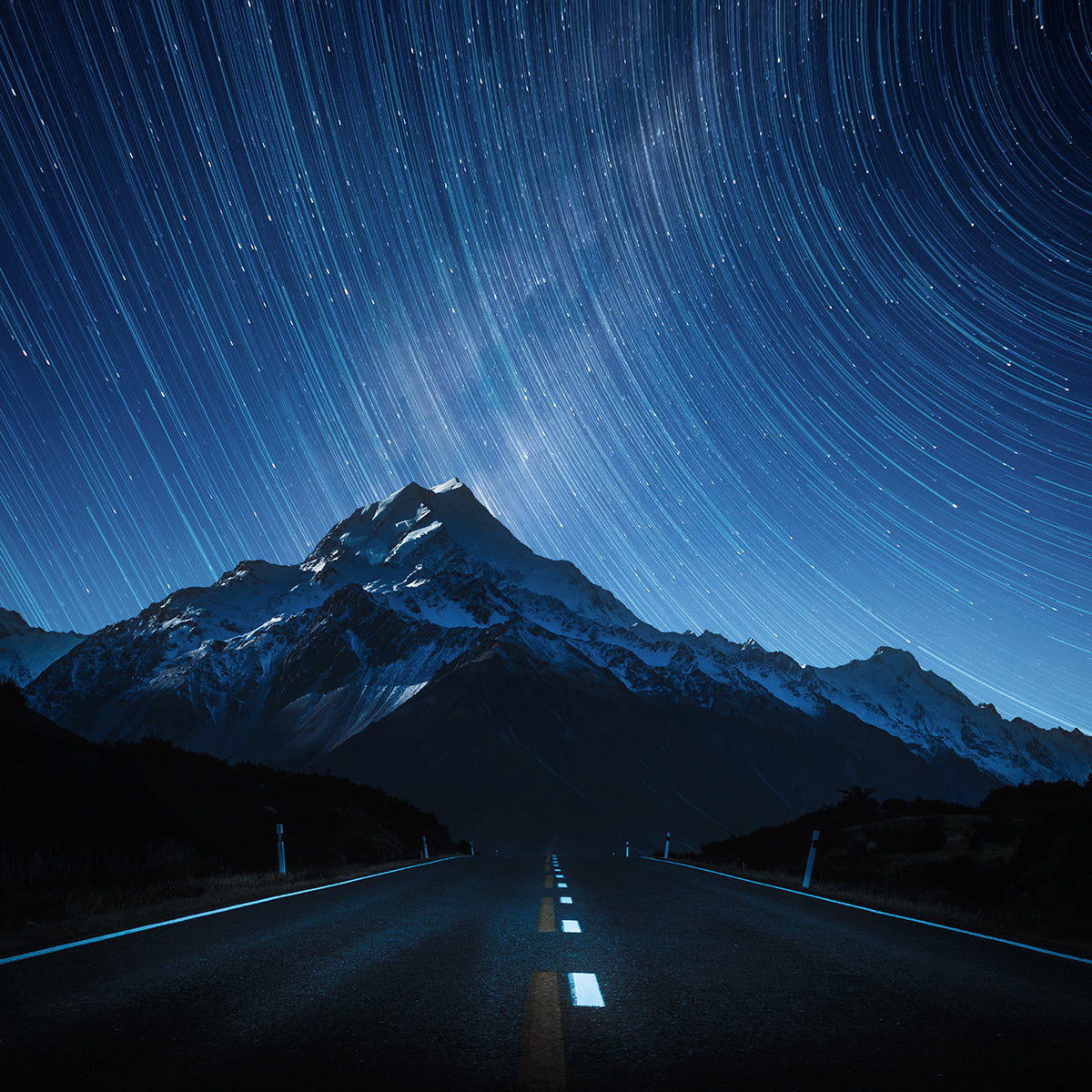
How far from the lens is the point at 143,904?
1079 cm

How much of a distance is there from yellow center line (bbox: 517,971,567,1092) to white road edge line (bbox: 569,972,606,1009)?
0.13 m

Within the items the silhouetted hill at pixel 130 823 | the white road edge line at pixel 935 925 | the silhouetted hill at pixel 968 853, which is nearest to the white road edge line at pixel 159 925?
the silhouetted hill at pixel 130 823

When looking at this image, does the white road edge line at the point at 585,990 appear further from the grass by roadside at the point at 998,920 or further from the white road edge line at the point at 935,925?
the grass by roadside at the point at 998,920

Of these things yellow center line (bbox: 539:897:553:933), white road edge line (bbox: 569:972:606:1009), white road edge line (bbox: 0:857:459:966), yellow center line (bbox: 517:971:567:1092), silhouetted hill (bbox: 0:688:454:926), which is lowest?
yellow center line (bbox: 517:971:567:1092)

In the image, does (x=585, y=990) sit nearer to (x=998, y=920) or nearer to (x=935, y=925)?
(x=935, y=925)

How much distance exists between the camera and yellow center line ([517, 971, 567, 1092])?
3.62 metres

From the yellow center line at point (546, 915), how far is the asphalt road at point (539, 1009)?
8 centimetres

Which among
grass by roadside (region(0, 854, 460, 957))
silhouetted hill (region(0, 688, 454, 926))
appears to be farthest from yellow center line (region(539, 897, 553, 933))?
silhouetted hill (region(0, 688, 454, 926))

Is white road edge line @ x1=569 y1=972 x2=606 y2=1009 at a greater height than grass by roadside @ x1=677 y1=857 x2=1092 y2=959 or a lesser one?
greater

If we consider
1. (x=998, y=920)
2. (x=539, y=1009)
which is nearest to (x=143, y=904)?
(x=539, y=1009)

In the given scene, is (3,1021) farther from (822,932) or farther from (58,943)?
(822,932)

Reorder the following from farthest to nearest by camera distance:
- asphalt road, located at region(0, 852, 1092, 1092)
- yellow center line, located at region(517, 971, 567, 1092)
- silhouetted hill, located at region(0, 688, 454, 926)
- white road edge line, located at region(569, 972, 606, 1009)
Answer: silhouetted hill, located at region(0, 688, 454, 926) < white road edge line, located at region(569, 972, 606, 1009) < asphalt road, located at region(0, 852, 1092, 1092) < yellow center line, located at region(517, 971, 567, 1092)

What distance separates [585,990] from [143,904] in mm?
7750

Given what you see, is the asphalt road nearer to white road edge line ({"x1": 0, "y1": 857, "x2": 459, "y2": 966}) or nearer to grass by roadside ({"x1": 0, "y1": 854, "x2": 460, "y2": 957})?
white road edge line ({"x1": 0, "y1": 857, "x2": 459, "y2": 966})
